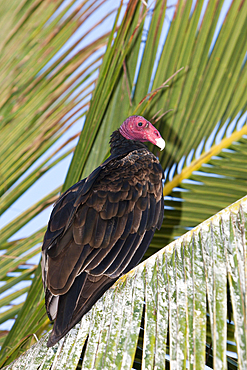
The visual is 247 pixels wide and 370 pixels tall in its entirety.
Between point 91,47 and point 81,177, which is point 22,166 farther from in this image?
point 91,47

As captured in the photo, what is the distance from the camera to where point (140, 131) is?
114 inches

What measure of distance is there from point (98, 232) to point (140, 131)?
3.79 feet

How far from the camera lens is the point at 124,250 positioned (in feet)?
6.66

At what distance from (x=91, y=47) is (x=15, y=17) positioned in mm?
668

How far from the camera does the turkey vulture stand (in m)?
1.72

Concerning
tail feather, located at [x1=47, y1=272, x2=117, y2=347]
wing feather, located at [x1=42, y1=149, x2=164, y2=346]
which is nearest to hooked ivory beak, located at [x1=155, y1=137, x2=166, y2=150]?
wing feather, located at [x1=42, y1=149, x2=164, y2=346]

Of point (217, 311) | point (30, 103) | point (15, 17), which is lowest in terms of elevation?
point (217, 311)

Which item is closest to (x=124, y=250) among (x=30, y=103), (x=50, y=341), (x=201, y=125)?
(x=50, y=341)

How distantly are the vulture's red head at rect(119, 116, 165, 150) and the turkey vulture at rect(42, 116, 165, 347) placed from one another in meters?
0.13

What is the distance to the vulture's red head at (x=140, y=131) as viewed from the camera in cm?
277

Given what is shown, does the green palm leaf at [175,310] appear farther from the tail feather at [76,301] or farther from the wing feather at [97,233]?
the wing feather at [97,233]

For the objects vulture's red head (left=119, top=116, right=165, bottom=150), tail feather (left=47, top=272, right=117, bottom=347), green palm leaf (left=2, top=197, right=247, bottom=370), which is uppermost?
vulture's red head (left=119, top=116, right=165, bottom=150)

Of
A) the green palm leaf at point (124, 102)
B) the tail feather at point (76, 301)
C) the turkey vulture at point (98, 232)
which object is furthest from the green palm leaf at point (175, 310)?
the green palm leaf at point (124, 102)

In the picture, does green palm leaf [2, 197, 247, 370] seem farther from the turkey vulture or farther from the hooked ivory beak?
the hooked ivory beak
